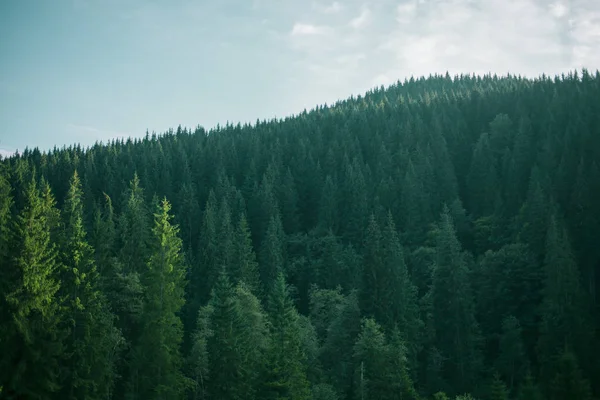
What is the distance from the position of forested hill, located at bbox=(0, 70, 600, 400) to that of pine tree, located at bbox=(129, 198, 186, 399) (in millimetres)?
157

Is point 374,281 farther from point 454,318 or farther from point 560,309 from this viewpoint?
point 560,309

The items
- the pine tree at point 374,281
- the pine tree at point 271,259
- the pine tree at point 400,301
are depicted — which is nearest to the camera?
the pine tree at point 400,301

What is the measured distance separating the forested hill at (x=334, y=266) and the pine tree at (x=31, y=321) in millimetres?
114

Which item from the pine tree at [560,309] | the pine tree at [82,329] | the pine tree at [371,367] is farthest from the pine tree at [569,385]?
the pine tree at [82,329]

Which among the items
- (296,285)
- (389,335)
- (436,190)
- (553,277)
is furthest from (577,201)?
(296,285)

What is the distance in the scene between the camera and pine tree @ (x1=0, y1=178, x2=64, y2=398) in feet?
91.9

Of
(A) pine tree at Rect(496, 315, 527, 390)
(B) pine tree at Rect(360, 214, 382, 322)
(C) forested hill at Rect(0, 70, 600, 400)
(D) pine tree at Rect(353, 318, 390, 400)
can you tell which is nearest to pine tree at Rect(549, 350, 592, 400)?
(C) forested hill at Rect(0, 70, 600, 400)

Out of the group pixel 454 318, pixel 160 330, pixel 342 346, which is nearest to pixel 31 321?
pixel 160 330

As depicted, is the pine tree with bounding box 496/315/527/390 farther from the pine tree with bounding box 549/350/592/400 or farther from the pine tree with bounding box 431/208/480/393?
the pine tree with bounding box 549/350/592/400

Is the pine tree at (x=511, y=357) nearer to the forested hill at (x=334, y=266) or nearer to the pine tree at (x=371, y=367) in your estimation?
the forested hill at (x=334, y=266)

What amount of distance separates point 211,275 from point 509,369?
44.3 metres

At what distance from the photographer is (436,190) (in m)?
104

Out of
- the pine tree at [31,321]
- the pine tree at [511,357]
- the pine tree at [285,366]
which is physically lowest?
the pine tree at [511,357]

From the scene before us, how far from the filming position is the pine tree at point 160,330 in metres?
36.0
